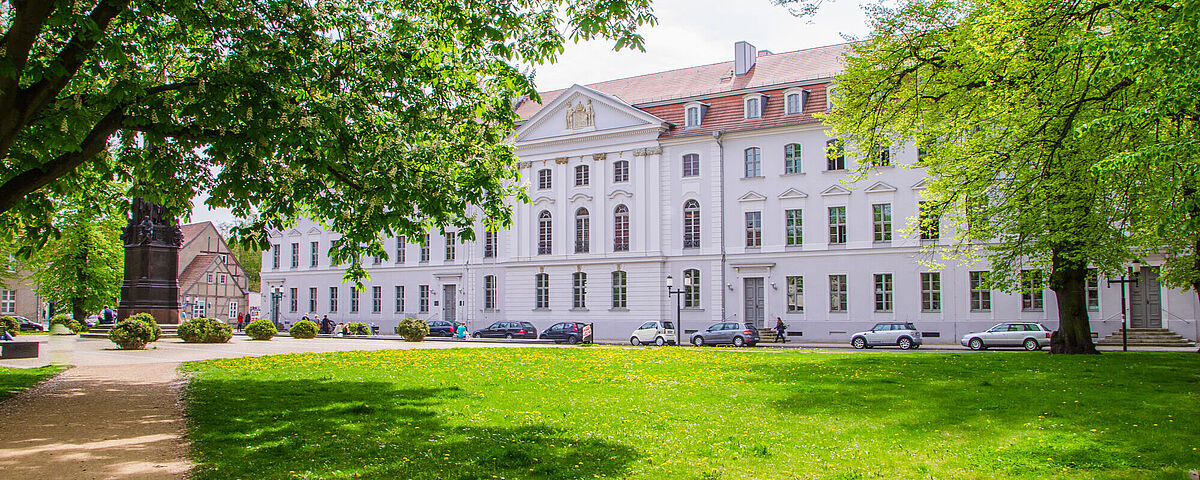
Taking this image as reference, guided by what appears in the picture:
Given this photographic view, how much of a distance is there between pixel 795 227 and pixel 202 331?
2924cm

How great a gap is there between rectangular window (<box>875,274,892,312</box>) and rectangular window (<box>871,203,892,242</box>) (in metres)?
1.92

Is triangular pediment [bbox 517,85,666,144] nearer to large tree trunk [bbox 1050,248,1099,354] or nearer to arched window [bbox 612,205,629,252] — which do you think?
arched window [bbox 612,205,629,252]

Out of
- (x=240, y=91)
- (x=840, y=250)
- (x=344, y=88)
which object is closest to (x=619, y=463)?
(x=240, y=91)

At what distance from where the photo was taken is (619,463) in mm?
8398

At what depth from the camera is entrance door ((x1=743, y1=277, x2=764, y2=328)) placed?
48125 millimetres

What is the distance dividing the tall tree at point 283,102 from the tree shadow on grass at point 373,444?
92.0 inches

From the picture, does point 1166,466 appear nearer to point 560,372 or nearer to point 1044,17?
point 1044,17

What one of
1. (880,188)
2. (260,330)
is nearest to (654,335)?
(880,188)

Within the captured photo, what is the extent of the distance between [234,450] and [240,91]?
14.1 feet

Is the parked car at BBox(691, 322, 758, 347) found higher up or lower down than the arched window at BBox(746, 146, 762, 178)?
lower down

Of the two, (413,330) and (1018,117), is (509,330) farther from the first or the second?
(1018,117)

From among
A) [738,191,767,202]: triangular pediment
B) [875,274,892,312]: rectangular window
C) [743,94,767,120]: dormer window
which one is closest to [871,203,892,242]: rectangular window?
[875,274,892,312]: rectangular window

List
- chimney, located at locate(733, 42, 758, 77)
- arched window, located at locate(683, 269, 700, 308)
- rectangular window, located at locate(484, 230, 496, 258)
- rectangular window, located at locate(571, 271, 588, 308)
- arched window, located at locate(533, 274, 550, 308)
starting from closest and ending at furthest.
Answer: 1. arched window, located at locate(683, 269, 700, 308)
2. chimney, located at locate(733, 42, 758, 77)
3. rectangular window, located at locate(571, 271, 588, 308)
4. arched window, located at locate(533, 274, 550, 308)
5. rectangular window, located at locate(484, 230, 496, 258)

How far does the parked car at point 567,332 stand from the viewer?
160 ft
